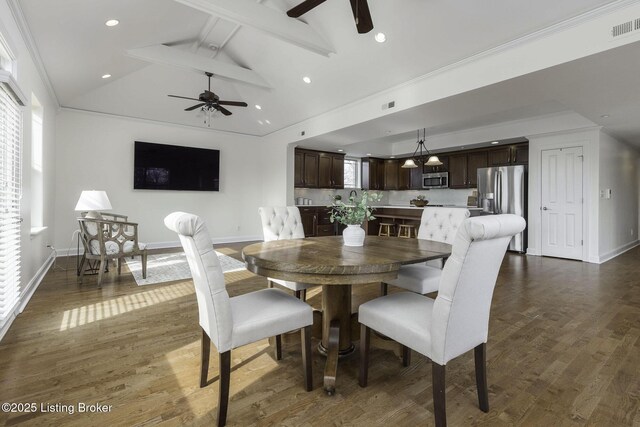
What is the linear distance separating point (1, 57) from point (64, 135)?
3608 millimetres

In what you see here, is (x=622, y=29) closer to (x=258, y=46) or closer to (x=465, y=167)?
(x=258, y=46)

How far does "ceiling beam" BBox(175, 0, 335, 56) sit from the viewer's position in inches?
129

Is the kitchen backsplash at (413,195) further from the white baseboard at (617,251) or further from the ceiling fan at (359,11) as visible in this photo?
the ceiling fan at (359,11)

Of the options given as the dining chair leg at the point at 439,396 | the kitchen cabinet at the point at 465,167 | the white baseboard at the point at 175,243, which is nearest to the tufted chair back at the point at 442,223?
the dining chair leg at the point at 439,396

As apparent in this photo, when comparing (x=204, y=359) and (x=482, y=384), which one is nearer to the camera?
(x=482, y=384)

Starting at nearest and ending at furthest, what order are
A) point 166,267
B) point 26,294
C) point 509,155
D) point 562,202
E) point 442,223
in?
point 442,223 → point 26,294 → point 166,267 → point 562,202 → point 509,155

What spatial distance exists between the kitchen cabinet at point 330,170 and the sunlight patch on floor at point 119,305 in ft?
15.1

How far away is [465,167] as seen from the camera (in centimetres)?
743

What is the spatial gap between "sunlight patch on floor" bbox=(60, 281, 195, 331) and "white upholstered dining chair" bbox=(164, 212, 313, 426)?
1.68 m

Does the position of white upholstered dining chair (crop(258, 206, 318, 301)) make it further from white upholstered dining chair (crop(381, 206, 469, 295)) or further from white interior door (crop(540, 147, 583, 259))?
white interior door (crop(540, 147, 583, 259))

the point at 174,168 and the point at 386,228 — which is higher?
the point at 174,168

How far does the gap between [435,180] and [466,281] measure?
708 cm

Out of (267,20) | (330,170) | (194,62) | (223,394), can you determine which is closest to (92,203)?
(194,62)

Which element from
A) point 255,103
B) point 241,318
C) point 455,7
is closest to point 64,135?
point 255,103
